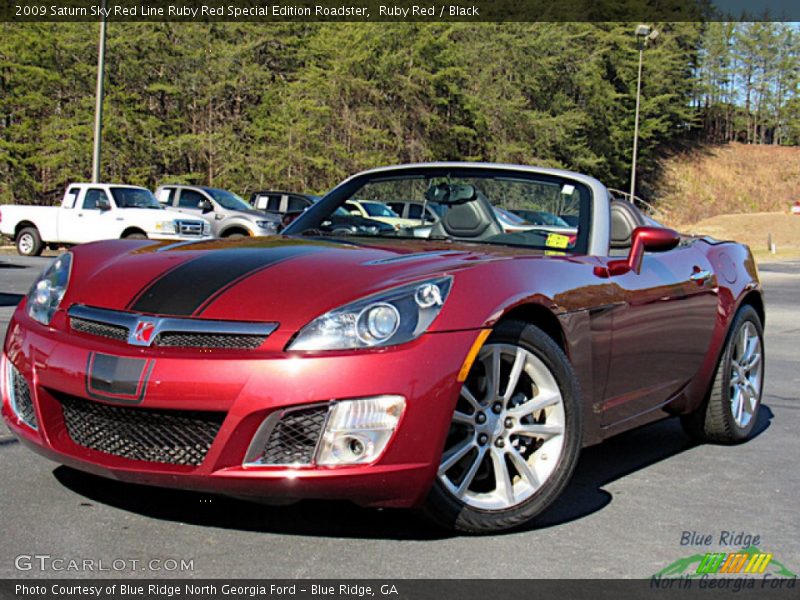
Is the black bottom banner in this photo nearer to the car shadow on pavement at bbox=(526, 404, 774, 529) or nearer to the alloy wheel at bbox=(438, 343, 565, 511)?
the alloy wheel at bbox=(438, 343, 565, 511)

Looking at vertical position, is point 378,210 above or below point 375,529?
above

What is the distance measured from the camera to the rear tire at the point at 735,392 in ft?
18.2

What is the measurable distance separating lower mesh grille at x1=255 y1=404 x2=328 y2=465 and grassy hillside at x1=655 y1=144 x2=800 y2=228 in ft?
256

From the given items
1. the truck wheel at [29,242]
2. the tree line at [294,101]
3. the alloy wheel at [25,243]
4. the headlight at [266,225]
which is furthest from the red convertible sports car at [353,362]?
the tree line at [294,101]

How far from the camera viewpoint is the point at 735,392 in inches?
226

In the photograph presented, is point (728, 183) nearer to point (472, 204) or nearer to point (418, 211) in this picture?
point (418, 211)

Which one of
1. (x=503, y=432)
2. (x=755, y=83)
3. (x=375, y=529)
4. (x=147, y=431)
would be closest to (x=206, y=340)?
(x=147, y=431)

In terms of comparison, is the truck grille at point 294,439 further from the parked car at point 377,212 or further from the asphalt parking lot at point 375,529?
the parked car at point 377,212

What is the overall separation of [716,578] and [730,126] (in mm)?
113524

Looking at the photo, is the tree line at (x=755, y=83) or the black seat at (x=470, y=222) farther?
the tree line at (x=755, y=83)

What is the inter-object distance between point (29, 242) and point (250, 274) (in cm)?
2321

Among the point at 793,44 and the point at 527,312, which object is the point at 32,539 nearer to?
the point at 527,312

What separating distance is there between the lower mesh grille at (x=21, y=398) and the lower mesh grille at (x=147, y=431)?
10.5 inches

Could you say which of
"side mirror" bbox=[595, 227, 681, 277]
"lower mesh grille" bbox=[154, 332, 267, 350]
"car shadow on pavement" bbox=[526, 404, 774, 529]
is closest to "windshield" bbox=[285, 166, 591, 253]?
"side mirror" bbox=[595, 227, 681, 277]
